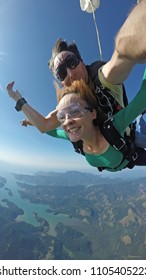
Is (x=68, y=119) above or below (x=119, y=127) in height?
above

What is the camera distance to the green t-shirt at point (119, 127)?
2.26m

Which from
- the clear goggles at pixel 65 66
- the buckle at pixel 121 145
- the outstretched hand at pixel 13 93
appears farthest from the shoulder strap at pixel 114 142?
the outstretched hand at pixel 13 93

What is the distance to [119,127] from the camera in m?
2.70

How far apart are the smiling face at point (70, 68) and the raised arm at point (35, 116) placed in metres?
0.41

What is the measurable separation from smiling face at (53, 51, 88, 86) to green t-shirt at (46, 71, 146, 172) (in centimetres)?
59

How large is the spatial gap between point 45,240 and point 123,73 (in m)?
161

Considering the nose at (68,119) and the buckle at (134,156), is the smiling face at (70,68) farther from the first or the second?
the buckle at (134,156)

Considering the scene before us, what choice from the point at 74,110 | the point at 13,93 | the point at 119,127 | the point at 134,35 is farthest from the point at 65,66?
the point at 134,35

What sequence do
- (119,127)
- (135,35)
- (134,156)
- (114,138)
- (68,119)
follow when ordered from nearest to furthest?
(135,35), (119,127), (114,138), (68,119), (134,156)

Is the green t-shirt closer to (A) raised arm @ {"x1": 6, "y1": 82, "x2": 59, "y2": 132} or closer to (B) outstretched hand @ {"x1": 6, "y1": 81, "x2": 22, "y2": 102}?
(A) raised arm @ {"x1": 6, "y1": 82, "x2": 59, "y2": 132}

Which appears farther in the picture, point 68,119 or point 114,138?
point 68,119

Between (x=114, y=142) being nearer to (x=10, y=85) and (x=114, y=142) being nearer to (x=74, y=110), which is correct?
(x=74, y=110)

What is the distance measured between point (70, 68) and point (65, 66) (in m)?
0.06
